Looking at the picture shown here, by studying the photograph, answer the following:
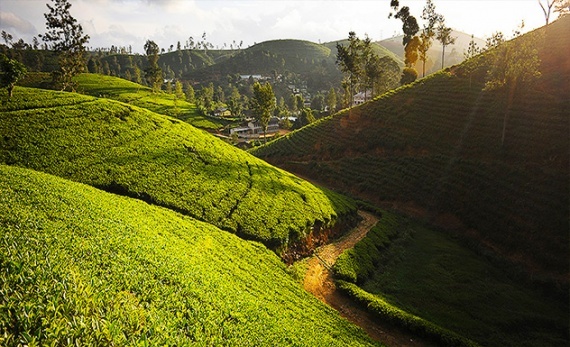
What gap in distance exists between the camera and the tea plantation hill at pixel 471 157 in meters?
33.2

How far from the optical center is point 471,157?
4431 centimetres

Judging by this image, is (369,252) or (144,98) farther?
(144,98)

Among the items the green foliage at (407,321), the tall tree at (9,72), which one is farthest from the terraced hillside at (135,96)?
the green foliage at (407,321)

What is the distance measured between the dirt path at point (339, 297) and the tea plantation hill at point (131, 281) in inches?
81.5

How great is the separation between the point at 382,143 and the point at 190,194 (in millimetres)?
39361

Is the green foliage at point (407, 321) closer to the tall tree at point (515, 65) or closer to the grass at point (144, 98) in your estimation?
the tall tree at point (515, 65)

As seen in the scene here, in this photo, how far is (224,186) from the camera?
2994cm

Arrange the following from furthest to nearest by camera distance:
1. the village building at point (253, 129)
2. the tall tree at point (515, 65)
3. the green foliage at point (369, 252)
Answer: the village building at point (253, 129), the tall tree at point (515, 65), the green foliage at point (369, 252)

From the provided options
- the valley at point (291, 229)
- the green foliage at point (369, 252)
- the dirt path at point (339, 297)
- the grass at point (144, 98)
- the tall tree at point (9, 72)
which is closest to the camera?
the valley at point (291, 229)

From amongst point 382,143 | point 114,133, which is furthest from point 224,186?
point 382,143

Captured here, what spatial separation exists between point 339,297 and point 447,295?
8.32m

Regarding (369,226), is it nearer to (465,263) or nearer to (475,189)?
(465,263)

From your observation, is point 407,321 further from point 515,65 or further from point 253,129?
point 253,129

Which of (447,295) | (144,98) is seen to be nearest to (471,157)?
(447,295)
